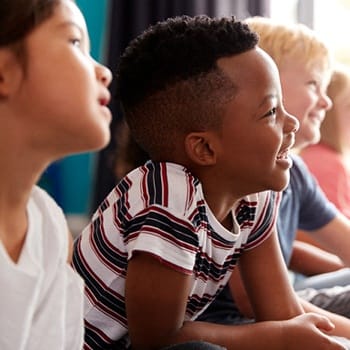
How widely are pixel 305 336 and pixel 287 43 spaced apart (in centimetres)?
68

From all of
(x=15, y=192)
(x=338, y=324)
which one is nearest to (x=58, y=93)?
(x=15, y=192)

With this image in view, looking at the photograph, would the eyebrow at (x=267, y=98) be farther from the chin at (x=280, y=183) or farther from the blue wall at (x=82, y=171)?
the blue wall at (x=82, y=171)

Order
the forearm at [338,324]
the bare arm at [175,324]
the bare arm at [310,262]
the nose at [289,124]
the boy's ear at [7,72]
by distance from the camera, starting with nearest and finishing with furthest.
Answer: the boy's ear at [7,72] → the bare arm at [175,324] → the nose at [289,124] → the forearm at [338,324] → the bare arm at [310,262]

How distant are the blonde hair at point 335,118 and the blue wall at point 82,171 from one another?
1.00 meters

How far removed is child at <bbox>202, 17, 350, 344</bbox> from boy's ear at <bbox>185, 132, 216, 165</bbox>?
0.43m

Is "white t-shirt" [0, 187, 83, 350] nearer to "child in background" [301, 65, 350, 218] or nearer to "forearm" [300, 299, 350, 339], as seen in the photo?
"forearm" [300, 299, 350, 339]

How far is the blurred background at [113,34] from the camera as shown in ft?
8.60

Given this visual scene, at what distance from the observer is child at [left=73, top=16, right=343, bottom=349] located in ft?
3.63

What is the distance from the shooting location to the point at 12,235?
94 cm

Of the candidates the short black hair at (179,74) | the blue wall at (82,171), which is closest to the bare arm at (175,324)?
the short black hair at (179,74)

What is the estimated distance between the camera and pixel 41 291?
3.09 ft

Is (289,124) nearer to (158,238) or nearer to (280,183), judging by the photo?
(280,183)

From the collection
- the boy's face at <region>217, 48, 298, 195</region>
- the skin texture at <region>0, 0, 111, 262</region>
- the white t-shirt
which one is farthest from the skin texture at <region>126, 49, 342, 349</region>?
the skin texture at <region>0, 0, 111, 262</region>

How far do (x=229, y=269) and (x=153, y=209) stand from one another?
225 millimetres
